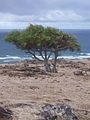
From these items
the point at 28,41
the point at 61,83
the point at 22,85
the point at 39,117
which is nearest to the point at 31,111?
the point at 39,117

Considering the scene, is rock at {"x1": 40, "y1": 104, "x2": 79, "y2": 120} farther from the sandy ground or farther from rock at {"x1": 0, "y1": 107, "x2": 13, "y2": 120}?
rock at {"x1": 0, "y1": 107, "x2": 13, "y2": 120}

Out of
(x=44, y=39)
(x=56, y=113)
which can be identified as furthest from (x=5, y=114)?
(x=44, y=39)

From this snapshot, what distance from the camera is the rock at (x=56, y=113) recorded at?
37.0ft

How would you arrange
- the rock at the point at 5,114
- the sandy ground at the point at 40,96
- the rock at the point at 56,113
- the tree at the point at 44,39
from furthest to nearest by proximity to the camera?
the tree at the point at 44,39 → the sandy ground at the point at 40,96 → the rock at the point at 56,113 → the rock at the point at 5,114

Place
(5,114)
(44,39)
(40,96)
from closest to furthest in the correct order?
(5,114) < (40,96) < (44,39)

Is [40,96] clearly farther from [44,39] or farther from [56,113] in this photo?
[44,39]

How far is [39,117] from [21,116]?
1.53ft

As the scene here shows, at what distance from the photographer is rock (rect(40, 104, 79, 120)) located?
11.3 meters

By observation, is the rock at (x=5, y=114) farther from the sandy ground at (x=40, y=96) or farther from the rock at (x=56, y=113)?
the rock at (x=56, y=113)

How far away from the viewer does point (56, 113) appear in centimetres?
1148

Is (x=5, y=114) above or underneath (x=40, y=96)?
above

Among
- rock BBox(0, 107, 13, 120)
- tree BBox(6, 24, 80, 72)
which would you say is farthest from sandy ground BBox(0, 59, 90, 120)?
tree BBox(6, 24, 80, 72)

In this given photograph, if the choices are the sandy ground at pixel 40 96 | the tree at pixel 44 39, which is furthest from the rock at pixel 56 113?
the tree at pixel 44 39

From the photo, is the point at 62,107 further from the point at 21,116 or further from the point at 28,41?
the point at 28,41
